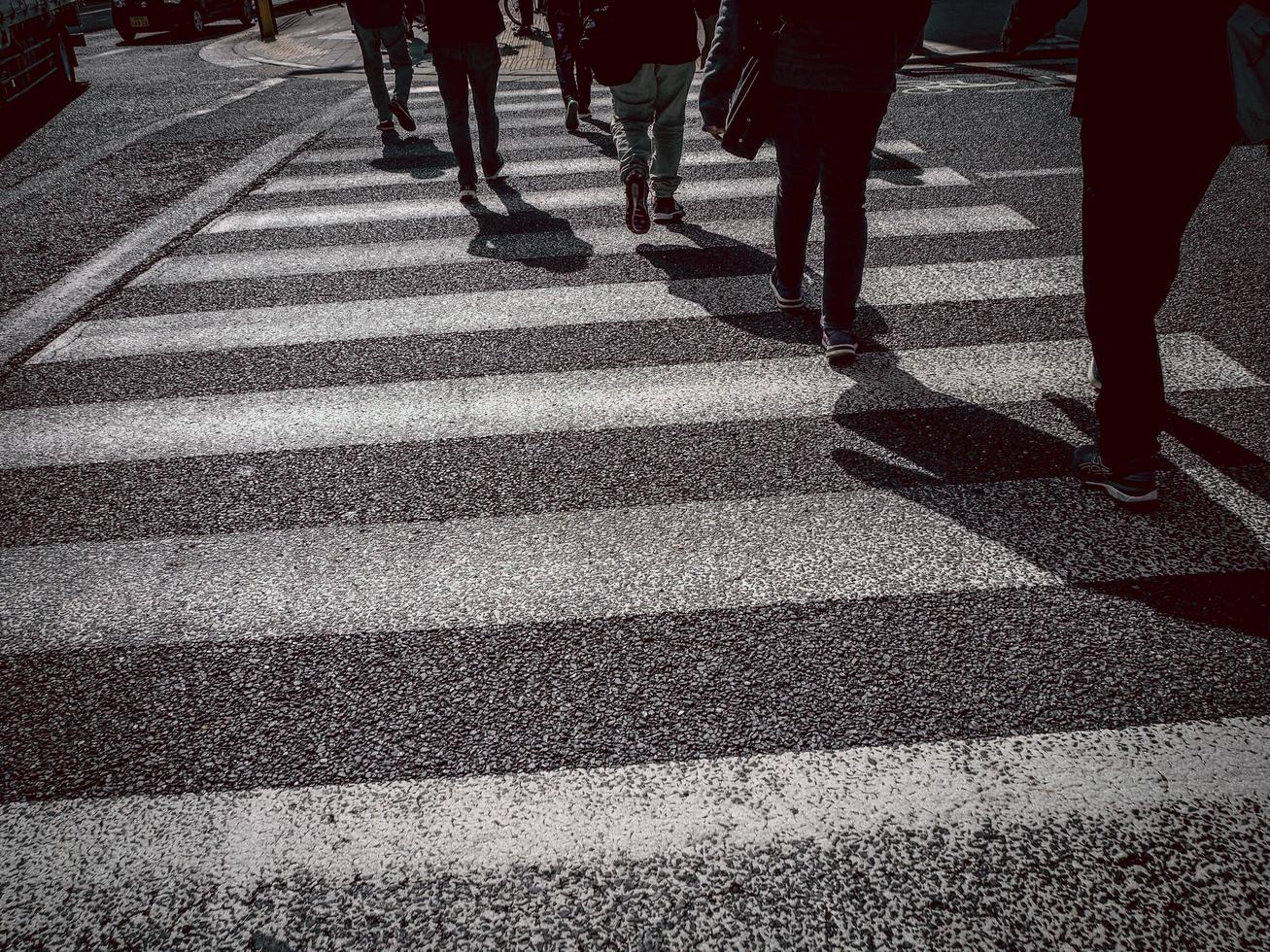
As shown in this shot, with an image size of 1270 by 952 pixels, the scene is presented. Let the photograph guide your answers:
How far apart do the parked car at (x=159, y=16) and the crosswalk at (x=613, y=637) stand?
16.1 meters

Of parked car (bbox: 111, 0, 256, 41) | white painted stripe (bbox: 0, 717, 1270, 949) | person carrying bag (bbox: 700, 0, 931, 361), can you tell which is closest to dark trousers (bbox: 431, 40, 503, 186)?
person carrying bag (bbox: 700, 0, 931, 361)

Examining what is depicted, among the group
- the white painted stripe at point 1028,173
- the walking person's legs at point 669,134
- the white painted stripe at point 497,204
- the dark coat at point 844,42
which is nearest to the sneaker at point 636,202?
the walking person's legs at point 669,134

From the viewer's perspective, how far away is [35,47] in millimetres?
11156

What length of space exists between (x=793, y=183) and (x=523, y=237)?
2.37 m

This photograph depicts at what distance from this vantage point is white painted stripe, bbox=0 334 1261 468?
3.54 meters

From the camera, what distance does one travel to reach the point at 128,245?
587 centimetres

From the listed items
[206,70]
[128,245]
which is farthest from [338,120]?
[206,70]

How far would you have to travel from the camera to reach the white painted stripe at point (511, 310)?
4473mm

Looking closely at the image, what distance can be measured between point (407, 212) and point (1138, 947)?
6.12 m

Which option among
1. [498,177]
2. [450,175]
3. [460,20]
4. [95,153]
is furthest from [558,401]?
[95,153]

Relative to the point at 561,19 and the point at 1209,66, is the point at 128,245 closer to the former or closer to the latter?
the point at 561,19

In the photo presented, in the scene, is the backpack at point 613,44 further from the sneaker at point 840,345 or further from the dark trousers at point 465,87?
the sneaker at point 840,345

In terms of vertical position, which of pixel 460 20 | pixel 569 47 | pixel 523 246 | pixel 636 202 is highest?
pixel 460 20

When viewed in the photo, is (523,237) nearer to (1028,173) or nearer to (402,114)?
(402,114)
